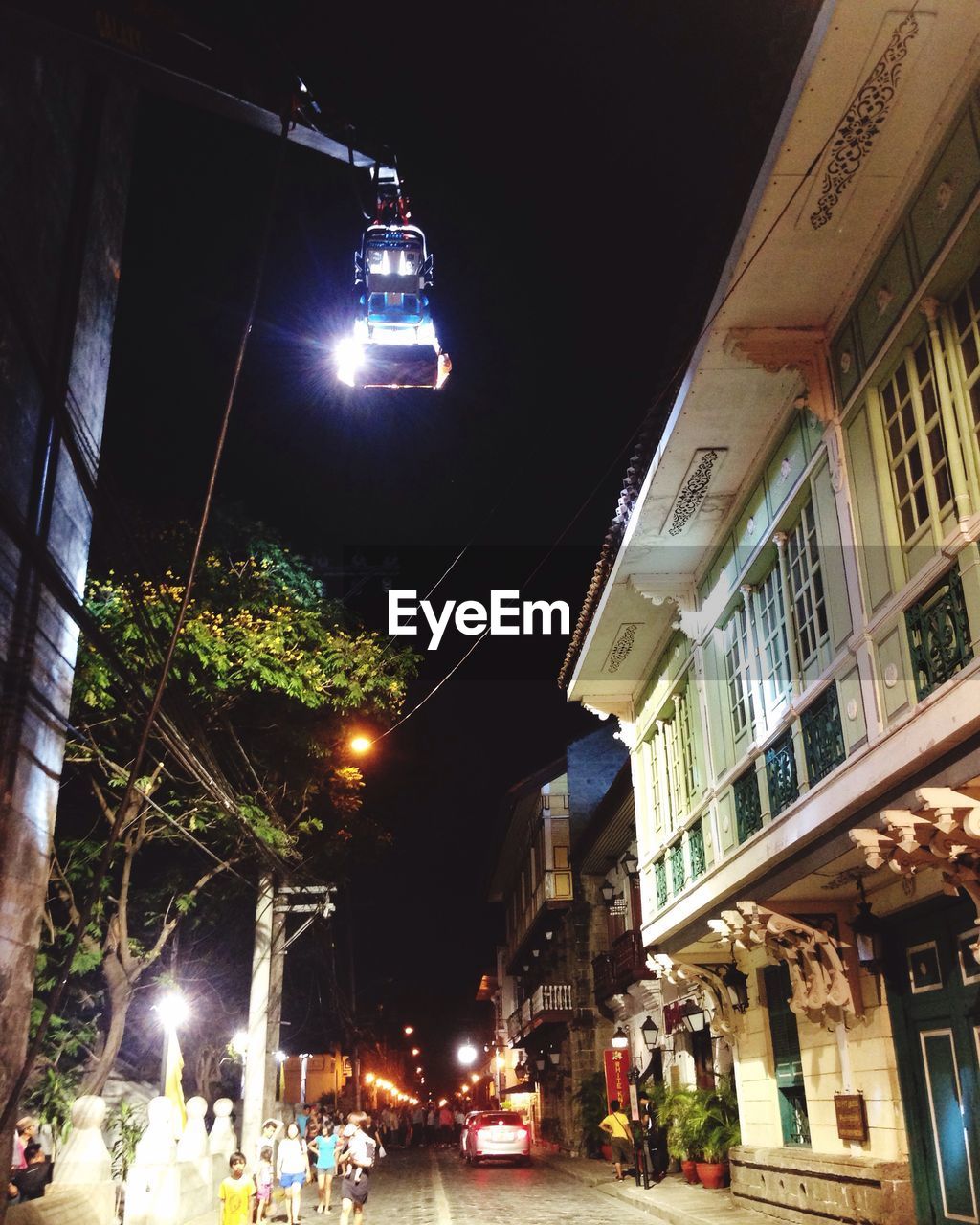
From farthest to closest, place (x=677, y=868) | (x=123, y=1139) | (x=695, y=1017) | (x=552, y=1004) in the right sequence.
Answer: (x=552, y=1004) < (x=695, y=1017) < (x=123, y=1139) < (x=677, y=868)

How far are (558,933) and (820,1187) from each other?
1022 inches

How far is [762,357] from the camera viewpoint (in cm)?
1011

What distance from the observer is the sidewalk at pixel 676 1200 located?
531 inches

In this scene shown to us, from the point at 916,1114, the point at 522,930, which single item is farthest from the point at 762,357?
the point at 522,930

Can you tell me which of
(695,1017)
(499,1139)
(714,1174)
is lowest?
(499,1139)

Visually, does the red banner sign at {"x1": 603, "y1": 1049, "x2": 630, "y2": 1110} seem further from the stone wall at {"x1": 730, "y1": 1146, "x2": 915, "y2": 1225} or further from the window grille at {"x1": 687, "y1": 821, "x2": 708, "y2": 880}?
the window grille at {"x1": 687, "y1": 821, "x2": 708, "y2": 880}

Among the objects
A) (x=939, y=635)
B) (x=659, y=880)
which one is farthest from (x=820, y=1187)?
(x=939, y=635)

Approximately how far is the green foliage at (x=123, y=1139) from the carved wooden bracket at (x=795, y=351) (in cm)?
1432

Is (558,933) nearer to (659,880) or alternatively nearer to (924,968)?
(659,880)

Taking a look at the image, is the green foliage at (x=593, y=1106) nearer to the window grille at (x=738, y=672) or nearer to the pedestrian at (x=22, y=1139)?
the window grille at (x=738, y=672)

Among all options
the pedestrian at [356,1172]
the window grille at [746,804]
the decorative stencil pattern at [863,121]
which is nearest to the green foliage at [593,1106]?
the pedestrian at [356,1172]

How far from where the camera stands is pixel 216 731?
20.6 m

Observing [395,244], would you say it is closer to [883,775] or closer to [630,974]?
[883,775]

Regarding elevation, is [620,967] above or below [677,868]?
below
